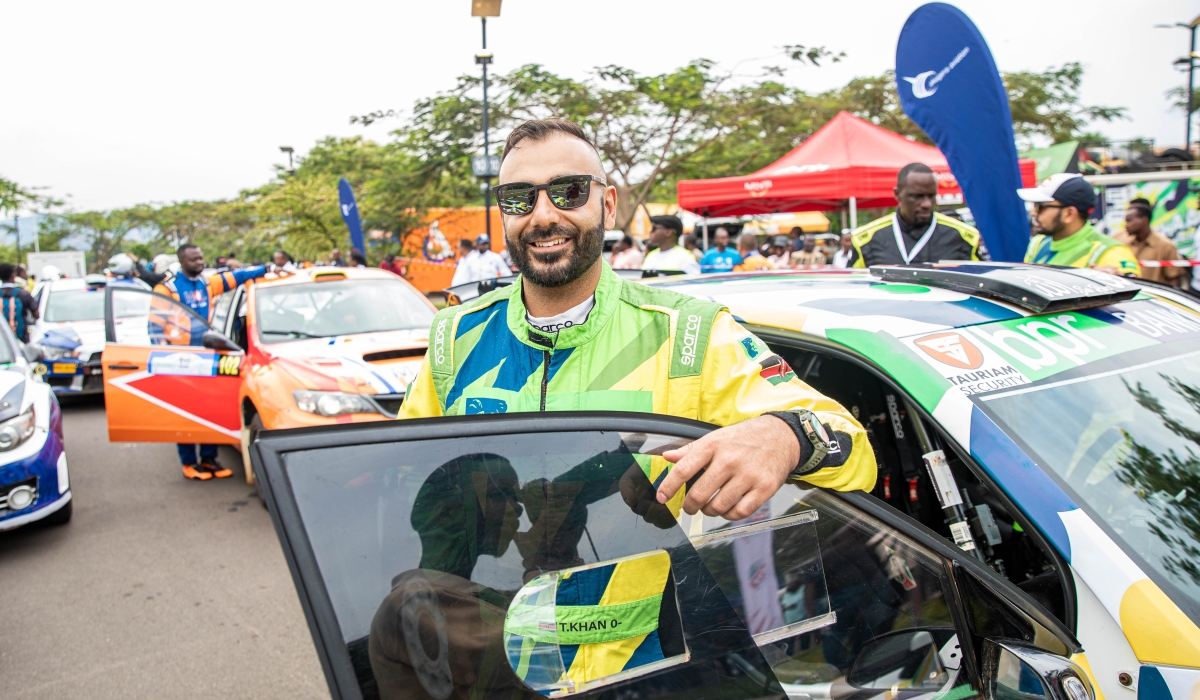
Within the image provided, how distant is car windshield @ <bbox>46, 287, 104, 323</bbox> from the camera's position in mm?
9914

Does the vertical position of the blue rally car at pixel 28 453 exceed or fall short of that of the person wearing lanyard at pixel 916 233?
it falls short

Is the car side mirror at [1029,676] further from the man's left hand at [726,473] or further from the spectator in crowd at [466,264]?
the spectator in crowd at [466,264]

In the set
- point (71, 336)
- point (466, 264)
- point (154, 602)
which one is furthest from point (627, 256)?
point (154, 602)

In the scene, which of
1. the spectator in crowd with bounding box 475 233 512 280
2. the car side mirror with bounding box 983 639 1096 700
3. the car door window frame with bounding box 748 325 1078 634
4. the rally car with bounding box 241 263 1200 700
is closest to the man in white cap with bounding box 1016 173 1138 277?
the car door window frame with bounding box 748 325 1078 634

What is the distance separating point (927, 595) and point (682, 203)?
10847mm

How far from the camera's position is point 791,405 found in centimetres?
154

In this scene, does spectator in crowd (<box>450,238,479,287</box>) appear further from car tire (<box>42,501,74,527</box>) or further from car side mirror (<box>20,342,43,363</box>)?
car tire (<box>42,501,74,527</box>)

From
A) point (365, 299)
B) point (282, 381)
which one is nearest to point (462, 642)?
point (282, 381)

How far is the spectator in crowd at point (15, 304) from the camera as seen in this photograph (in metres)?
8.96

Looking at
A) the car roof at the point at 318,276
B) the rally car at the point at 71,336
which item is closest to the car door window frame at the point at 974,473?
the car roof at the point at 318,276

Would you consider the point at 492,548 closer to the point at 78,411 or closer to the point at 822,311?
the point at 822,311

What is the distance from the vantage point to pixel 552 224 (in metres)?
1.73

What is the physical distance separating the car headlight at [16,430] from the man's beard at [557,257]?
4.23 metres

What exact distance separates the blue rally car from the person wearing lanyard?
5.01 metres
